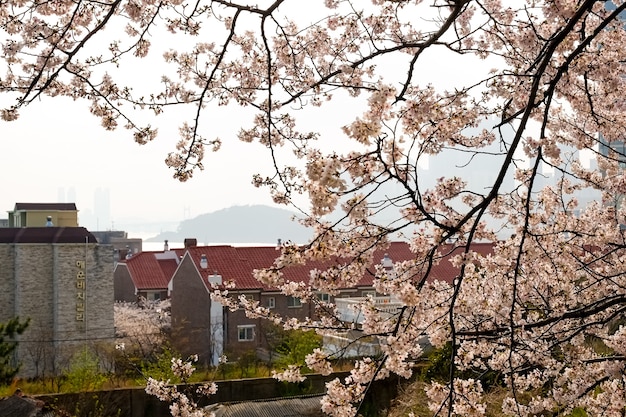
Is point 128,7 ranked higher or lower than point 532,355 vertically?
higher

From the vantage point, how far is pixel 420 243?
130 inches

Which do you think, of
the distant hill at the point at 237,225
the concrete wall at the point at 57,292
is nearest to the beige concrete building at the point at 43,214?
the concrete wall at the point at 57,292

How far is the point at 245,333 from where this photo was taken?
945 inches

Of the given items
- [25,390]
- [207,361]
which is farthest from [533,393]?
[207,361]

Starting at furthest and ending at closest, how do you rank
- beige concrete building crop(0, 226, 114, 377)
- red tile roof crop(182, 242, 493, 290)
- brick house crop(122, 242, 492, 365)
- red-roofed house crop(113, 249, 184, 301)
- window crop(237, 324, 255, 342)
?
1. red-roofed house crop(113, 249, 184, 301)
2. beige concrete building crop(0, 226, 114, 377)
3. red tile roof crop(182, 242, 493, 290)
4. window crop(237, 324, 255, 342)
5. brick house crop(122, 242, 492, 365)

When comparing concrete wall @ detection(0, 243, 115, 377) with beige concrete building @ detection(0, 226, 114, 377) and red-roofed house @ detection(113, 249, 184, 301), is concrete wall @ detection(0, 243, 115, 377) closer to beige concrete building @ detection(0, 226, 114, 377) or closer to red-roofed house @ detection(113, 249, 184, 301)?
beige concrete building @ detection(0, 226, 114, 377)

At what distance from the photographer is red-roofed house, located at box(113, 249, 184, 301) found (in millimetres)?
29906

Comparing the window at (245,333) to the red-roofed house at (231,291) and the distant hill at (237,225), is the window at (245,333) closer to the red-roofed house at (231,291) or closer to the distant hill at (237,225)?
the red-roofed house at (231,291)

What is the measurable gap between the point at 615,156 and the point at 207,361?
19200 millimetres

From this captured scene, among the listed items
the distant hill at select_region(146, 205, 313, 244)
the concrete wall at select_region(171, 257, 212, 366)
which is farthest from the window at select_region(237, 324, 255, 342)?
the distant hill at select_region(146, 205, 313, 244)

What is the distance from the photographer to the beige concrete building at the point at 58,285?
82.6 ft

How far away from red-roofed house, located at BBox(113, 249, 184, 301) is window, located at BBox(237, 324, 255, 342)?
6.78 meters

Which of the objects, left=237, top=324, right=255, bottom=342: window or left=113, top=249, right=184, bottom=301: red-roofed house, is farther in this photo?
left=113, top=249, right=184, bottom=301: red-roofed house

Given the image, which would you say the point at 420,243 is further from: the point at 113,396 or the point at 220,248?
the point at 220,248
